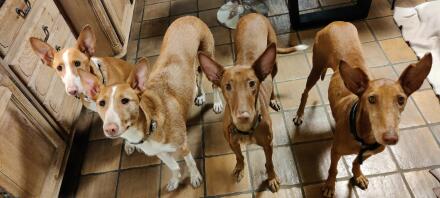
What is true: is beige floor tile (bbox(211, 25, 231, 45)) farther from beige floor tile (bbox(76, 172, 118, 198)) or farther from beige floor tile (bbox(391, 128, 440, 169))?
beige floor tile (bbox(391, 128, 440, 169))

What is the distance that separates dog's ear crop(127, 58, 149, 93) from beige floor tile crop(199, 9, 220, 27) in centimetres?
217

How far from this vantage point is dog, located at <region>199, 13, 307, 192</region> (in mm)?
1830

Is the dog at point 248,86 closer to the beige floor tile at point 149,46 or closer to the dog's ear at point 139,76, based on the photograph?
the dog's ear at point 139,76

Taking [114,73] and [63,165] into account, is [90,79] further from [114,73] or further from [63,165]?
[63,165]

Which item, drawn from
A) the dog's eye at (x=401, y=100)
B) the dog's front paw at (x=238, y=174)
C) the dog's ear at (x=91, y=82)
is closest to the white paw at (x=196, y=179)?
the dog's front paw at (x=238, y=174)

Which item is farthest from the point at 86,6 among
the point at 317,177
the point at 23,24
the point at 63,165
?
the point at 317,177

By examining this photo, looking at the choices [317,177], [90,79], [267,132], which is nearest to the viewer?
[90,79]

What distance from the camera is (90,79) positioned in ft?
6.48

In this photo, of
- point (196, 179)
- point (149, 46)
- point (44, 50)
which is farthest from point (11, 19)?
point (196, 179)

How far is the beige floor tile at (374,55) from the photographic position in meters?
3.24

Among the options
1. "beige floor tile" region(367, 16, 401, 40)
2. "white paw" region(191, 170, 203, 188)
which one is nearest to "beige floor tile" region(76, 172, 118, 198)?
"white paw" region(191, 170, 203, 188)

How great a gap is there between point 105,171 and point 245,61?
154 centimetres

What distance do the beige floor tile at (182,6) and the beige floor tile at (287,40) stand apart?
4.19ft

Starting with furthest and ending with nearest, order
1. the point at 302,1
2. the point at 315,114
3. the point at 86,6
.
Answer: the point at 302,1 → the point at 86,6 → the point at 315,114
